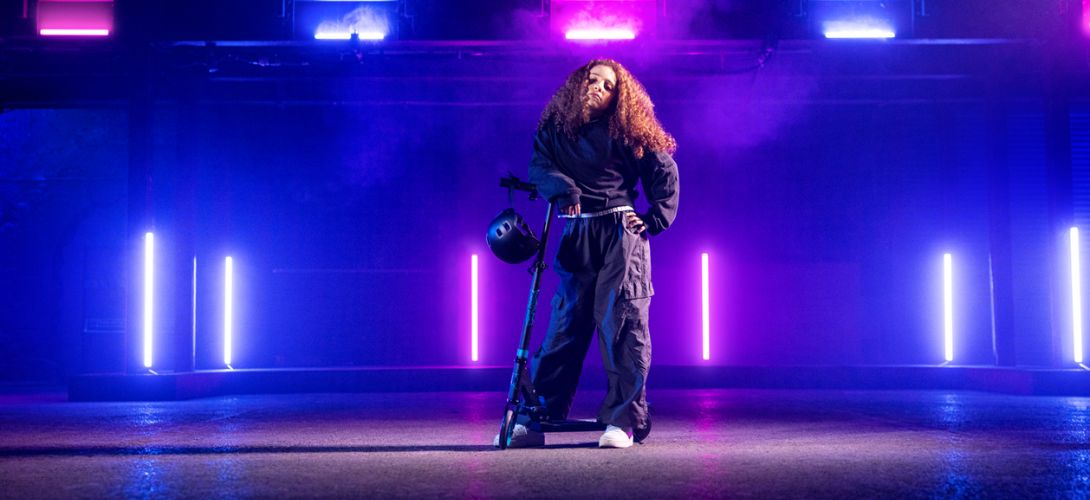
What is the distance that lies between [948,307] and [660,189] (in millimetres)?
4970

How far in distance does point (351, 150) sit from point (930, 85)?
5.11 meters

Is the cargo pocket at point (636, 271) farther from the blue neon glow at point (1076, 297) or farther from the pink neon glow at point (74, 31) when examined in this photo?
the pink neon glow at point (74, 31)

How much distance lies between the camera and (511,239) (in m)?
3.56

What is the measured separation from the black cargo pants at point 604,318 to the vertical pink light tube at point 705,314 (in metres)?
4.20

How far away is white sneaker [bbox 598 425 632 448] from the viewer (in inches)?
142

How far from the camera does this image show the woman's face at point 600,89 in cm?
381

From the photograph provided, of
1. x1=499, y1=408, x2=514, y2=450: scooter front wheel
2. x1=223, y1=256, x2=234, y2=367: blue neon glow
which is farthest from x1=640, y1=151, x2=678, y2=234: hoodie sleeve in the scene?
x1=223, y1=256, x2=234, y2=367: blue neon glow

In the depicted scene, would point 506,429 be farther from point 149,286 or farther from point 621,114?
point 149,286

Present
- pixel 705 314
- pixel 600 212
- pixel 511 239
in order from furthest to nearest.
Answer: pixel 705 314 < pixel 600 212 < pixel 511 239

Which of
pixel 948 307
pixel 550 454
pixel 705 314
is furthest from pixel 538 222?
pixel 550 454

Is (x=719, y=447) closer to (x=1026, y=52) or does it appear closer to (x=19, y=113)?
(x=1026, y=52)

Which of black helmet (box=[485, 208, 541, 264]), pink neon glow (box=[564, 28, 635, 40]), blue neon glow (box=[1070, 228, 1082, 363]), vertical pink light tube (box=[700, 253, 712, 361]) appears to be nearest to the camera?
black helmet (box=[485, 208, 541, 264])

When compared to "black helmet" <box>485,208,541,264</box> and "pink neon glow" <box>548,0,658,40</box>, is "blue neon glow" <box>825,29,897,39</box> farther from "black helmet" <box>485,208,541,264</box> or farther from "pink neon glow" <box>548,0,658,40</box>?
"black helmet" <box>485,208,541,264</box>

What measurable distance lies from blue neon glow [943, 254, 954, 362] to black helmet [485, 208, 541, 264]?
211 inches
